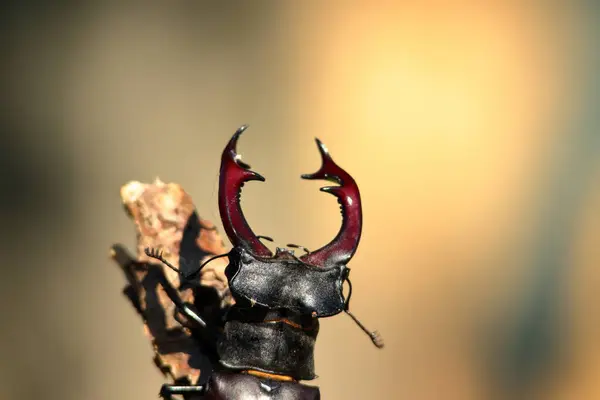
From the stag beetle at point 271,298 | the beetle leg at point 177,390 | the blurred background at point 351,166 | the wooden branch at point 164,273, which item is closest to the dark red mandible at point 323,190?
the stag beetle at point 271,298

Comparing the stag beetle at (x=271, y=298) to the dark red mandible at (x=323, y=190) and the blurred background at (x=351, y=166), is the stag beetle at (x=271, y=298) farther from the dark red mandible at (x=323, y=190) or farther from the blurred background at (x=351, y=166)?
the blurred background at (x=351, y=166)

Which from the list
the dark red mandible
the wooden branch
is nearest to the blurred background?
the wooden branch

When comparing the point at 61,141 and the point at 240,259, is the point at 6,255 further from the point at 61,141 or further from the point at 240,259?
the point at 240,259

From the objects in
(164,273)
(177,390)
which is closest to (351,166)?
(164,273)

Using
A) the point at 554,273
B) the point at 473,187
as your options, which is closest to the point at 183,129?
the point at 473,187

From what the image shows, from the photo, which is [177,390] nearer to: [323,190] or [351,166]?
[323,190]

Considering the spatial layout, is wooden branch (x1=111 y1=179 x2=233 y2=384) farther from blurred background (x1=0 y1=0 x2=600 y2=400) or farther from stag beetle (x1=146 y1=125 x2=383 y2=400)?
blurred background (x1=0 y1=0 x2=600 y2=400)
